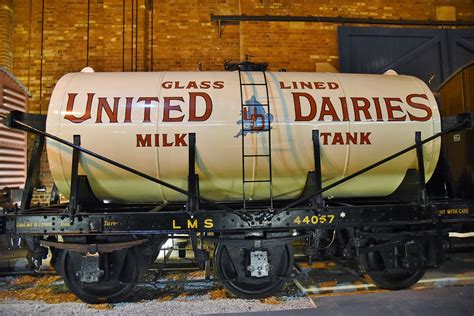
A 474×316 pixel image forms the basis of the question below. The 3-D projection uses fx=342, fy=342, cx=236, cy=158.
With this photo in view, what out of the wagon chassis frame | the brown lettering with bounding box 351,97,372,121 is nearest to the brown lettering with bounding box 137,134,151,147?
the wagon chassis frame

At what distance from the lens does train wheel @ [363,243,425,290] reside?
204 inches

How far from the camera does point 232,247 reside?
4699 millimetres

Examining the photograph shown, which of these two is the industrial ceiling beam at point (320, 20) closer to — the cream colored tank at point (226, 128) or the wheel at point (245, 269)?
the cream colored tank at point (226, 128)

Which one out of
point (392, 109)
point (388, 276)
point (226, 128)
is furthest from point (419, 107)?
point (226, 128)

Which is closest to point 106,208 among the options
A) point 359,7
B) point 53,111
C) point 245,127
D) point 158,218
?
point 158,218

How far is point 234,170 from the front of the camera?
454 cm

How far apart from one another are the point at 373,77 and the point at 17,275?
692 centimetres

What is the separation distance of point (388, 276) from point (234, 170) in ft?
9.77

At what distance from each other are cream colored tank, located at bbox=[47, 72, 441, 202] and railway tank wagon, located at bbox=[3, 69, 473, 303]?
0.05 ft

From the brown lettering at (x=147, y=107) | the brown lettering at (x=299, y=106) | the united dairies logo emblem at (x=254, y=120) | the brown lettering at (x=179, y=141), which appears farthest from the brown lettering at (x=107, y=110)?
the brown lettering at (x=299, y=106)

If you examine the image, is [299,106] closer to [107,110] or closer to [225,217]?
[225,217]

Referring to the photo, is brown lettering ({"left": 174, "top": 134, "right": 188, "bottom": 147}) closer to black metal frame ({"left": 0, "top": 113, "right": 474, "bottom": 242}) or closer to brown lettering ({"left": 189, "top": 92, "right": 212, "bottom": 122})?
black metal frame ({"left": 0, "top": 113, "right": 474, "bottom": 242})

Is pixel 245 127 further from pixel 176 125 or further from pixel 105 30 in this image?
pixel 105 30

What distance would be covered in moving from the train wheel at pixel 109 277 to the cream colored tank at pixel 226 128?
813 millimetres
